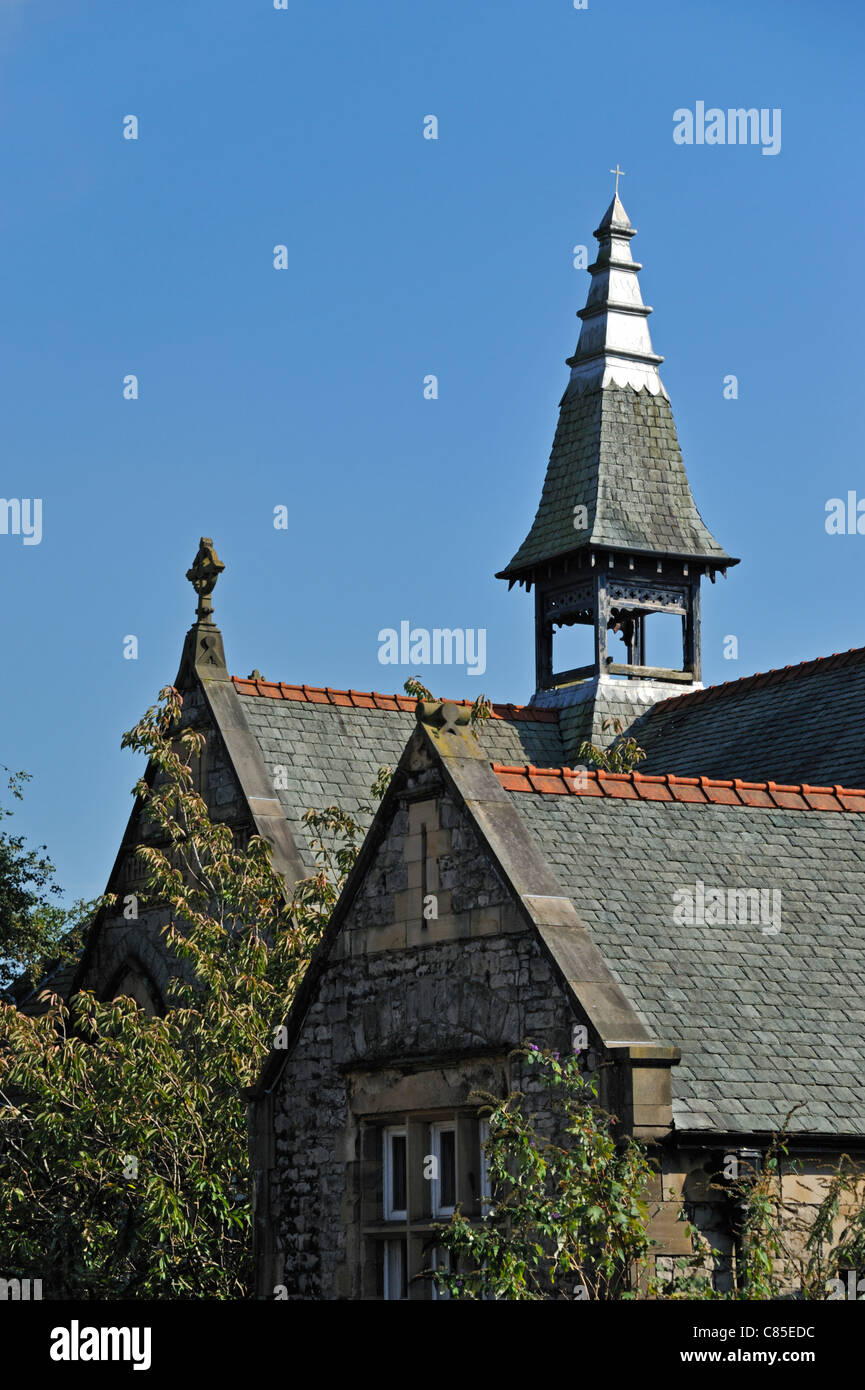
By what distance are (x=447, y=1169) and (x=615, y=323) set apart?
68.0 ft

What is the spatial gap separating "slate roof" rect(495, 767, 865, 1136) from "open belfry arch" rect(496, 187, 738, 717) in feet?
44.2

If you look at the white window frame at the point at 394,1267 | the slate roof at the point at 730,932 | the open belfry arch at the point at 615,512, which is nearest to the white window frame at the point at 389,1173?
the white window frame at the point at 394,1267

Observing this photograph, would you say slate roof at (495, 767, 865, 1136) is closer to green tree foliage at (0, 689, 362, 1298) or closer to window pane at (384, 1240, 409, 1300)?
window pane at (384, 1240, 409, 1300)

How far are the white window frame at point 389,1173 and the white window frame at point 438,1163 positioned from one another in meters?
0.31

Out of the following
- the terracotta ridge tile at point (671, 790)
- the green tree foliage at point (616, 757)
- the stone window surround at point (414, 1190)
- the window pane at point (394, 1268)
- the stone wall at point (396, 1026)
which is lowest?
the window pane at point (394, 1268)

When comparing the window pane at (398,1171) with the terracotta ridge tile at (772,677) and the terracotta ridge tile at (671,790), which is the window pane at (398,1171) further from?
the terracotta ridge tile at (772,677)

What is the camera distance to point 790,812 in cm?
1675

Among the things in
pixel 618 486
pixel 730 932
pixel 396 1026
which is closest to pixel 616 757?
pixel 730 932

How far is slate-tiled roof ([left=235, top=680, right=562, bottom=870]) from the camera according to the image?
22.6 m

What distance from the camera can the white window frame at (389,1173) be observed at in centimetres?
1512

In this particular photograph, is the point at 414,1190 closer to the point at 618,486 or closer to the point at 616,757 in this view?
the point at 616,757

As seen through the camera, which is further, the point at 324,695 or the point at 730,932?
the point at 324,695

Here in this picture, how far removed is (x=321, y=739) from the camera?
77.8ft

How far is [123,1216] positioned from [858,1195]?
6028mm
